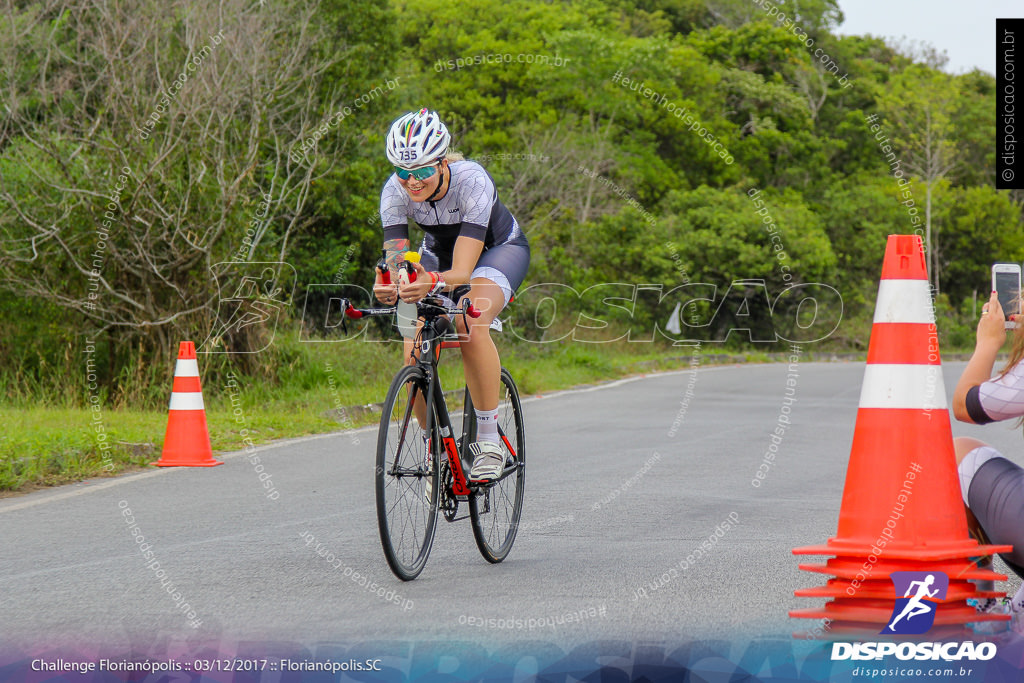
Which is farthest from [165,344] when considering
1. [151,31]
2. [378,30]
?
[378,30]

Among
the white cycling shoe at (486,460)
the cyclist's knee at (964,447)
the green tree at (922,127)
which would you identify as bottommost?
the white cycling shoe at (486,460)

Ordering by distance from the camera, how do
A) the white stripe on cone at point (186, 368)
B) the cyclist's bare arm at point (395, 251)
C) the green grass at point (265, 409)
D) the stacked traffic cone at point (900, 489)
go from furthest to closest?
the white stripe on cone at point (186, 368) → the green grass at point (265, 409) → the cyclist's bare arm at point (395, 251) → the stacked traffic cone at point (900, 489)

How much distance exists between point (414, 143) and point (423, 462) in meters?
1.38

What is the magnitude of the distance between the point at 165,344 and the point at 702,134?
1260 inches

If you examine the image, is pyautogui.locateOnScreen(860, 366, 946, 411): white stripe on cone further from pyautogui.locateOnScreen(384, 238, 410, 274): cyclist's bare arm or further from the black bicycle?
pyautogui.locateOnScreen(384, 238, 410, 274): cyclist's bare arm

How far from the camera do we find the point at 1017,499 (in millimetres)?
3984

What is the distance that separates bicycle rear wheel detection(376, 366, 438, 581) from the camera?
4.89m

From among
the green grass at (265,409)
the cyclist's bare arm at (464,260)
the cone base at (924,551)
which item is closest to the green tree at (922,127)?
the green grass at (265,409)

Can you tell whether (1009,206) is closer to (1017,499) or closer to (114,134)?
(114,134)

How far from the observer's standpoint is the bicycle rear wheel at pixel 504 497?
563cm

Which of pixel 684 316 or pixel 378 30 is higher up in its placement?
pixel 378 30

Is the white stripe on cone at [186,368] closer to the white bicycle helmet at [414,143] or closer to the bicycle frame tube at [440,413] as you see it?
the bicycle frame tube at [440,413]

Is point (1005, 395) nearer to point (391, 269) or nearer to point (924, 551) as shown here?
point (924, 551)

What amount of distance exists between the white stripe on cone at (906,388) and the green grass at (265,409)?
18.8 ft
